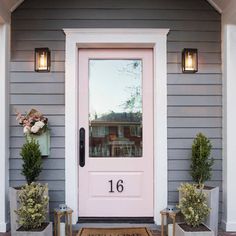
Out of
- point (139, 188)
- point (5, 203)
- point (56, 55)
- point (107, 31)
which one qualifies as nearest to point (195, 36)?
point (107, 31)

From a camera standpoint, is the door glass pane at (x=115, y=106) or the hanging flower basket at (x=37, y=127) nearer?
the hanging flower basket at (x=37, y=127)

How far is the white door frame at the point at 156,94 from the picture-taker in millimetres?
3961

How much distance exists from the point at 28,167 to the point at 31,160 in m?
0.08

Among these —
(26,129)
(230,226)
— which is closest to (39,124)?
(26,129)

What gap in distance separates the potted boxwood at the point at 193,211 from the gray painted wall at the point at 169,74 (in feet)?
1.90

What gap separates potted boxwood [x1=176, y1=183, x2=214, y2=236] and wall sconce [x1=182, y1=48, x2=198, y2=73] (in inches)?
50.8

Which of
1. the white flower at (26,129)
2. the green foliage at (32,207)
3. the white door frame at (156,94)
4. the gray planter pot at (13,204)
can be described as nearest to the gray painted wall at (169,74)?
the white door frame at (156,94)

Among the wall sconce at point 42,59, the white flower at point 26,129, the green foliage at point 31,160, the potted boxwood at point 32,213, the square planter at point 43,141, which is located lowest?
the potted boxwood at point 32,213

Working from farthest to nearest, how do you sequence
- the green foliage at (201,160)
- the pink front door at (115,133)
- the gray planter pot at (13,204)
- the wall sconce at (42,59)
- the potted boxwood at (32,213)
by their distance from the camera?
the pink front door at (115,133)
the wall sconce at (42,59)
the green foliage at (201,160)
the gray planter pot at (13,204)
the potted boxwood at (32,213)

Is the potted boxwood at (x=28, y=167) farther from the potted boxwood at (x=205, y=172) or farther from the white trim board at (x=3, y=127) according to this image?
the potted boxwood at (x=205, y=172)

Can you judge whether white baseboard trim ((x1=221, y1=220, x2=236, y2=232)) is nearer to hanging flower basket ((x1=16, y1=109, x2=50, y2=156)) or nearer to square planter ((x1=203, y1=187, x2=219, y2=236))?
square planter ((x1=203, y1=187, x2=219, y2=236))

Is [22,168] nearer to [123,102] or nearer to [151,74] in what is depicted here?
[123,102]

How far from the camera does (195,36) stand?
4.04 m

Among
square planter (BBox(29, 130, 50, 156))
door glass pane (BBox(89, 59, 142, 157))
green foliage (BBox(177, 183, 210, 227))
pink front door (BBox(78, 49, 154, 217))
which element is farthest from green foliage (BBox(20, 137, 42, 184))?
green foliage (BBox(177, 183, 210, 227))
